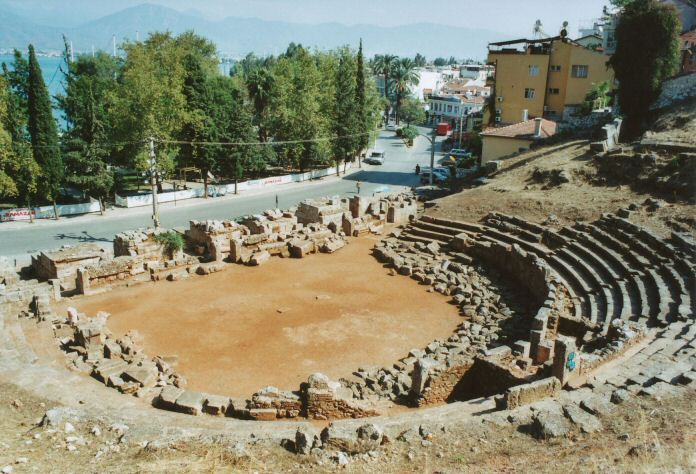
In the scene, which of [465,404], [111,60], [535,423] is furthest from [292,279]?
[111,60]

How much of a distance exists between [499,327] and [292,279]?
9956 millimetres

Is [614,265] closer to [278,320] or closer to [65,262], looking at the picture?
[278,320]

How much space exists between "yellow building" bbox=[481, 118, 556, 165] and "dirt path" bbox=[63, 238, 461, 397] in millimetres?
20075

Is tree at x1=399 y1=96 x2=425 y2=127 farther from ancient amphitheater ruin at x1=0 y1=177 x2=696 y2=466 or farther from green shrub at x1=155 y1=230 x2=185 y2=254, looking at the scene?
green shrub at x1=155 y1=230 x2=185 y2=254

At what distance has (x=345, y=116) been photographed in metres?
51.0

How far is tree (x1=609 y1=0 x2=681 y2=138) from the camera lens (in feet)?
116

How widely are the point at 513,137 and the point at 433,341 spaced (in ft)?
87.7

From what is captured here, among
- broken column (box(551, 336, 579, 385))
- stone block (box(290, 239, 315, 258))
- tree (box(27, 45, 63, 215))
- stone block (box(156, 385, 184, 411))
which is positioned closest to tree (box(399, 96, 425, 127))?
tree (box(27, 45, 63, 215))

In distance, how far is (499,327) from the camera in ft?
66.5

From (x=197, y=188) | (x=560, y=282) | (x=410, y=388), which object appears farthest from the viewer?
(x=197, y=188)

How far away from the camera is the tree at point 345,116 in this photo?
167ft

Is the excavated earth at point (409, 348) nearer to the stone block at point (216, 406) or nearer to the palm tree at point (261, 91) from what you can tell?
the stone block at point (216, 406)

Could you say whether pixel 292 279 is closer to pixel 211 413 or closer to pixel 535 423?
pixel 211 413

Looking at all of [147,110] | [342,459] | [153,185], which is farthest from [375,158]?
[342,459]
